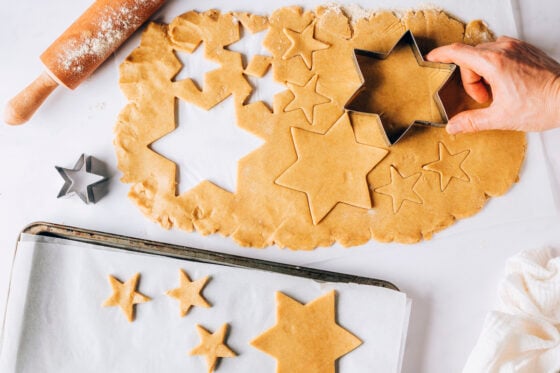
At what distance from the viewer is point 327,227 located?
1117mm

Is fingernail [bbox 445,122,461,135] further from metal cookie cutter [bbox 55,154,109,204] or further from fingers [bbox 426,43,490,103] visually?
metal cookie cutter [bbox 55,154,109,204]

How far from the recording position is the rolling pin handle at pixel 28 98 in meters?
→ 1.07

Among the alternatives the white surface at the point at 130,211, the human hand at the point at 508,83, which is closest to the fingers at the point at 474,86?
the human hand at the point at 508,83

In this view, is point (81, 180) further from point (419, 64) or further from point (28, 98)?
point (419, 64)

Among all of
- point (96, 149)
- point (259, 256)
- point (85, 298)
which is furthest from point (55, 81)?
point (259, 256)

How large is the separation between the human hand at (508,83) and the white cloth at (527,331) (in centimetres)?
31

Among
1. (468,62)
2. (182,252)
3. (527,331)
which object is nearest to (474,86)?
(468,62)

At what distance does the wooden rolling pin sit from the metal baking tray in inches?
10.0

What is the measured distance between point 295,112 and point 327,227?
267 millimetres

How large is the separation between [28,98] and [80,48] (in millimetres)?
154

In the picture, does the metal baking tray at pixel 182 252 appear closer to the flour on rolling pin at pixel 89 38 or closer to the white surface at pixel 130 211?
the white surface at pixel 130 211

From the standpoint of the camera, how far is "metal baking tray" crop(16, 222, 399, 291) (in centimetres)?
109

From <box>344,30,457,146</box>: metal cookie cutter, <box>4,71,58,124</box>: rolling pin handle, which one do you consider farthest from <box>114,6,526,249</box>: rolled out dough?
<box>4,71,58,124</box>: rolling pin handle

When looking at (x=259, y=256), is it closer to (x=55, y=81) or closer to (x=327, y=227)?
(x=327, y=227)
